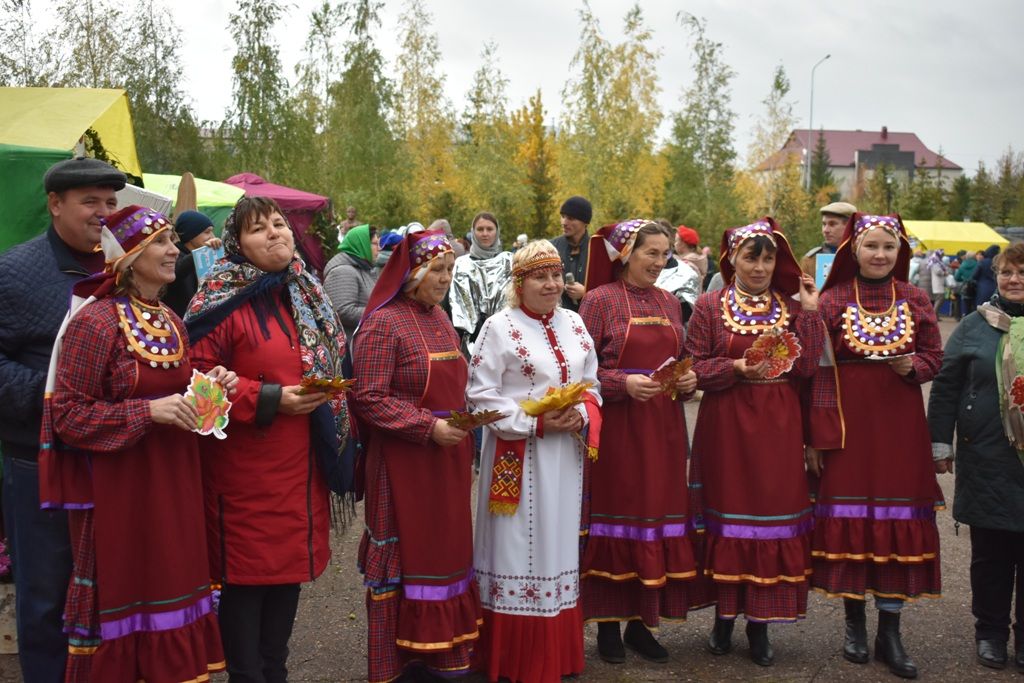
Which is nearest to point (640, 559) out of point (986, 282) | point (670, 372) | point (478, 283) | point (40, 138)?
point (670, 372)

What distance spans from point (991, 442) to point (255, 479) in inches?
144

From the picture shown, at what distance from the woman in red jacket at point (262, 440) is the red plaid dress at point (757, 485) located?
2072 millimetres

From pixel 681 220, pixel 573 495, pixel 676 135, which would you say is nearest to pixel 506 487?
pixel 573 495

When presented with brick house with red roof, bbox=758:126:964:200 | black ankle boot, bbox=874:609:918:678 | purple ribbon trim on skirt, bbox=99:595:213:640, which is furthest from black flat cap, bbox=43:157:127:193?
brick house with red roof, bbox=758:126:964:200

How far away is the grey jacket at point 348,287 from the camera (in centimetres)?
738

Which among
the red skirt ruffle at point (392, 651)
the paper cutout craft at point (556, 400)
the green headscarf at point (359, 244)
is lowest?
the red skirt ruffle at point (392, 651)

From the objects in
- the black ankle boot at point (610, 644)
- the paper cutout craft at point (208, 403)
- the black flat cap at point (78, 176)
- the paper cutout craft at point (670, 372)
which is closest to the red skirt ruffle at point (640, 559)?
the black ankle boot at point (610, 644)

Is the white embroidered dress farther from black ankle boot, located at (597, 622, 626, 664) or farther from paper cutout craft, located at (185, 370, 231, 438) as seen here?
paper cutout craft, located at (185, 370, 231, 438)

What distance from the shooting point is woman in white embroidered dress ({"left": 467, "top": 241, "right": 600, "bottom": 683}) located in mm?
4430

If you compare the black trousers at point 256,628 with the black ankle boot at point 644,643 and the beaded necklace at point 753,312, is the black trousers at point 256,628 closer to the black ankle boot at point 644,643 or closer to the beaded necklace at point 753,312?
the black ankle boot at point 644,643

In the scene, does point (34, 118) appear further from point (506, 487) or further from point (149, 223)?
point (506, 487)

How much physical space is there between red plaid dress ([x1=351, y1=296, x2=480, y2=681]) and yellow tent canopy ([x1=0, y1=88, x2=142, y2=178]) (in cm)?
250

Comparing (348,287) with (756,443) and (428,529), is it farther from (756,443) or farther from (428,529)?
(756,443)

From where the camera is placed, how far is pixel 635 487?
4.82m
